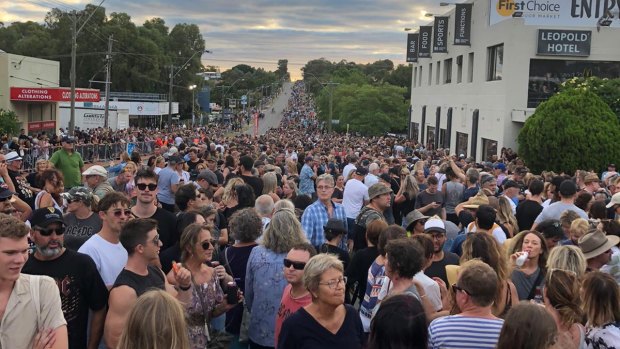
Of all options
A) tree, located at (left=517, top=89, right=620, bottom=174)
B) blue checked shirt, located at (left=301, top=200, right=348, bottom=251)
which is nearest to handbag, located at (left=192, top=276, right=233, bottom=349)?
blue checked shirt, located at (left=301, top=200, right=348, bottom=251)

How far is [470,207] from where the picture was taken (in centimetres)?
933

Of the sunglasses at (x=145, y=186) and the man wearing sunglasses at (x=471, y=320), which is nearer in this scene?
the man wearing sunglasses at (x=471, y=320)

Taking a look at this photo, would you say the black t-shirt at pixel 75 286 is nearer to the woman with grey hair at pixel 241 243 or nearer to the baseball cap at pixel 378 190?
the woman with grey hair at pixel 241 243

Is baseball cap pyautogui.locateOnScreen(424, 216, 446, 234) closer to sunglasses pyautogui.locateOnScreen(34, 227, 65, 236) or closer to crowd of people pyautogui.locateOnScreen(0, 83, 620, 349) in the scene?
crowd of people pyautogui.locateOnScreen(0, 83, 620, 349)

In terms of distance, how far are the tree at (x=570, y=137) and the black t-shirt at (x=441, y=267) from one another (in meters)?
18.8

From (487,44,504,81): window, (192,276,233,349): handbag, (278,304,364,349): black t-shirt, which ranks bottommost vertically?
(192,276,233,349): handbag

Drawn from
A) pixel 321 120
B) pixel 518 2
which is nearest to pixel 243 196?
pixel 518 2

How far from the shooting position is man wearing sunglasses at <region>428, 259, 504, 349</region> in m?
4.46

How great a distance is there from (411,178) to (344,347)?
27.2 ft

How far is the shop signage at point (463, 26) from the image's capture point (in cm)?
4228

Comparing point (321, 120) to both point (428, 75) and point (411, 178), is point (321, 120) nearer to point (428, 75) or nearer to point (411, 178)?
point (428, 75)

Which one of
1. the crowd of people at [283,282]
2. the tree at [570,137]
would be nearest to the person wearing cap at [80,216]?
the crowd of people at [283,282]

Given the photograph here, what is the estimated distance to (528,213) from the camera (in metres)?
10.5

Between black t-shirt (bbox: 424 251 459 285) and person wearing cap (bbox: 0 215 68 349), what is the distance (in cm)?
323
